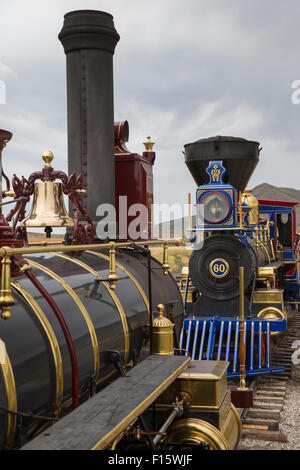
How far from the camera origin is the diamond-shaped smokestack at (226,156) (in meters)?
13.7

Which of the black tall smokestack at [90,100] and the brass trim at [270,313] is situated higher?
the black tall smokestack at [90,100]

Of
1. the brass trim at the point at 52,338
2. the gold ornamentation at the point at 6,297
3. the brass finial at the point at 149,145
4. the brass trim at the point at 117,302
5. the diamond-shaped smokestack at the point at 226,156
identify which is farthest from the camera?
the diamond-shaped smokestack at the point at 226,156

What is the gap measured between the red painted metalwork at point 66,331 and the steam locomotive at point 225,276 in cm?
717

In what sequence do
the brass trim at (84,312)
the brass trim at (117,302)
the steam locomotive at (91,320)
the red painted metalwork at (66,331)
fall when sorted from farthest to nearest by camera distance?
the brass trim at (117,302) → the brass trim at (84,312) → the red painted metalwork at (66,331) → the steam locomotive at (91,320)

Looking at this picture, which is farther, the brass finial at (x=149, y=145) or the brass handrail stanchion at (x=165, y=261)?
the brass finial at (x=149, y=145)

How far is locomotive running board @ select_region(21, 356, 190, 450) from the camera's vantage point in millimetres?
3152

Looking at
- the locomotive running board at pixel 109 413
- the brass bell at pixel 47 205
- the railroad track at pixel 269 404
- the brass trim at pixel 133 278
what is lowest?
the railroad track at pixel 269 404

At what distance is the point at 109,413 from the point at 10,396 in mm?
708

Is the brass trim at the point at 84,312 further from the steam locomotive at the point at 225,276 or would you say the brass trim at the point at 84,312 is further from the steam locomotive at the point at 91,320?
the steam locomotive at the point at 225,276

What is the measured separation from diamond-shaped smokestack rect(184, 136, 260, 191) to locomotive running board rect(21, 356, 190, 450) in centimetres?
929

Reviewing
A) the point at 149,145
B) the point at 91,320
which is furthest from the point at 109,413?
the point at 149,145

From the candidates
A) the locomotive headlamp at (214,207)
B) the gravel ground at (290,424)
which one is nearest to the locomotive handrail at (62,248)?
the gravel ground at (290,424)

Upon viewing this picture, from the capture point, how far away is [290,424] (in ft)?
29.2
